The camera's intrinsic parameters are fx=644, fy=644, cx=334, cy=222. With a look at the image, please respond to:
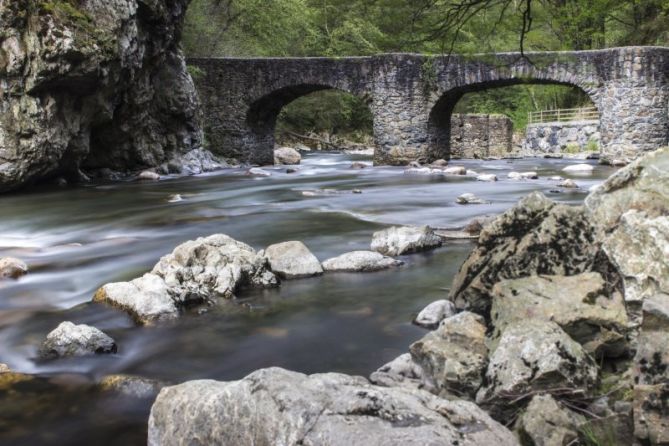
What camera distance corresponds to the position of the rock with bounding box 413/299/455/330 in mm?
4129

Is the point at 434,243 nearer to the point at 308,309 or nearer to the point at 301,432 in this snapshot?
the point at 308,309

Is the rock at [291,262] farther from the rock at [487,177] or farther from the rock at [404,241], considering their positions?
the rock at [487,177]

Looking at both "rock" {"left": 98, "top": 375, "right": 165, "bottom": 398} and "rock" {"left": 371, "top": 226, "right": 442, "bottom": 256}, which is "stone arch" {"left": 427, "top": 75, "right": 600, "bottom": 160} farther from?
"rock" {"left": 98, "top": 375, "right": 165, "bottom": 398}

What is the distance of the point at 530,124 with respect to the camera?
29.2 m

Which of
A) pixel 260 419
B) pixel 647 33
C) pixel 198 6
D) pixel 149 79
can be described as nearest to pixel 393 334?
pixel 260 419

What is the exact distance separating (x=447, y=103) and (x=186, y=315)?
18484 mm

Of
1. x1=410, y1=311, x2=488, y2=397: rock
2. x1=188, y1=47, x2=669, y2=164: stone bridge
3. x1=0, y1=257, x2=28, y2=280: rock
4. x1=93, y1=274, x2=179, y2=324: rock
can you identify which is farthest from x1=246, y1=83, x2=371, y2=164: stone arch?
x1=410, y1=311, x2=488, y2=397: rock

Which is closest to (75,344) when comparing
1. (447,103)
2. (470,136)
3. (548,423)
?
(548,423)

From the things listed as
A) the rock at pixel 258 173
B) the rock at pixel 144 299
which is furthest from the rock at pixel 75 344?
the rock at pixel 258 173

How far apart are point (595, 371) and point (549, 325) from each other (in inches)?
10.3

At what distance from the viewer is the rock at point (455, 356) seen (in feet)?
9.36

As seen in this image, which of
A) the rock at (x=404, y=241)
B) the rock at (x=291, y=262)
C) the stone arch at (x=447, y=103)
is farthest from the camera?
the stone arch at (x=447, y=103)

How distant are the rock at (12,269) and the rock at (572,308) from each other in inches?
176

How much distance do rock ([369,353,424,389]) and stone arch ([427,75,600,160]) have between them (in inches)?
694
